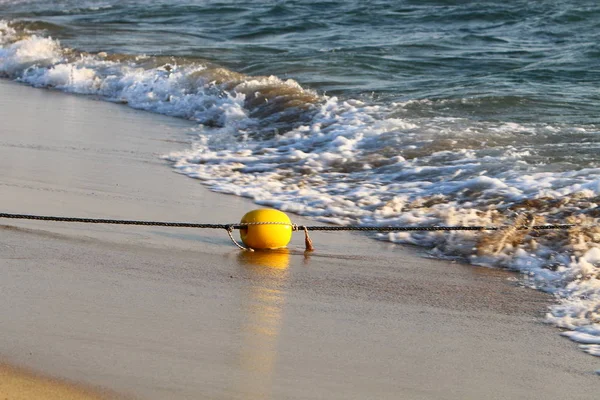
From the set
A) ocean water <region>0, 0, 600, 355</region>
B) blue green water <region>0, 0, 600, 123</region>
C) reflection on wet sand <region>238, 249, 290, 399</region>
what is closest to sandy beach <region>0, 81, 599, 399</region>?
reflection on wet sand <region>238, 249, 290, 399</region>

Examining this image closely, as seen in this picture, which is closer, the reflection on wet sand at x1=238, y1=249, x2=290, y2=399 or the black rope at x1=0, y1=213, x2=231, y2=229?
the reflection on wet sand at x1=238, y1=249, x2=290, y2=399

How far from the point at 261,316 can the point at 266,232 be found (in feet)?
3.82

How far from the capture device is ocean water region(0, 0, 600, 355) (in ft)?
20.2

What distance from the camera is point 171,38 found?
648 inches

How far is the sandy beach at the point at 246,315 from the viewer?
11.5 feet

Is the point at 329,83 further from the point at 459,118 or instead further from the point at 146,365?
the point at 146,365

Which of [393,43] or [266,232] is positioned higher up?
[266,232]

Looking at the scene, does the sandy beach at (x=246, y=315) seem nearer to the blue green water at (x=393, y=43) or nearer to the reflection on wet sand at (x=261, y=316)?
the reflection on wet sand at (x=261, y=316)

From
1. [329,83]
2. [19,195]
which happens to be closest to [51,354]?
[19,195]

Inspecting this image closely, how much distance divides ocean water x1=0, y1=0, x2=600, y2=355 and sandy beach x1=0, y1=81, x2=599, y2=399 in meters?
0.35

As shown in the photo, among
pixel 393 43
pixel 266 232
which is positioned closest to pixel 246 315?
pixel 266 232

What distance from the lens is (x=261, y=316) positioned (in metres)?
4.20

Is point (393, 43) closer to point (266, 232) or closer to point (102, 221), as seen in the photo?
point (266, 232)

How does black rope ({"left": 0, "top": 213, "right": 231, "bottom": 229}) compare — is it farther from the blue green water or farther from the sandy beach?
the blue green water
